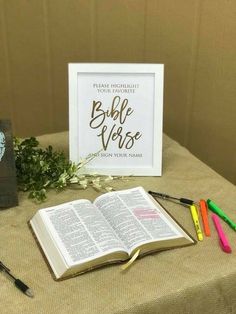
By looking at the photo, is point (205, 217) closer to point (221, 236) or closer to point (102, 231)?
point (221, 236)

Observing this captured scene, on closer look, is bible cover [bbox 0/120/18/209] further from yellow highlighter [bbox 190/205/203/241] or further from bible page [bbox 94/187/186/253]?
yellow highlighter [bbox 190/205/203/241]

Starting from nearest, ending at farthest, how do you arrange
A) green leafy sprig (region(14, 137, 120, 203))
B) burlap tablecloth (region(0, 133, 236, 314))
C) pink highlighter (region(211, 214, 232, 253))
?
burlap tablecloth (region(0, 133, 236, 314))
pink highlighter (region(211, 214, 232, 253))
green leafy sprig (region(14, 137, 120, 203))

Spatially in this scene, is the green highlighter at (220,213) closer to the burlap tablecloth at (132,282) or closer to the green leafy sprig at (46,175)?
the burlap tablecloth at (132,282)

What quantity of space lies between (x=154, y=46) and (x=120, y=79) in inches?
13.5

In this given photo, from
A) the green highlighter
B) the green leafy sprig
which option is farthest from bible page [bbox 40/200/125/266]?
the green highlighter

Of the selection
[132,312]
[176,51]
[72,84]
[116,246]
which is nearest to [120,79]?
[72,84]

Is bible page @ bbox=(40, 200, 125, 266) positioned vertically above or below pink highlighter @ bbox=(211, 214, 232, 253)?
above

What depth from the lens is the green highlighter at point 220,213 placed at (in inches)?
37.6

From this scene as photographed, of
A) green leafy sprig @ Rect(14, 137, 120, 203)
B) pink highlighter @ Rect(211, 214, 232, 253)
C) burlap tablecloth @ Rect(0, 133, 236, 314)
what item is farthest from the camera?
green leafy sprig @ Rect(14, 137, 120, 203)

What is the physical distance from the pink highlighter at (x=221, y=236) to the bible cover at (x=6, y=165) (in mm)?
413

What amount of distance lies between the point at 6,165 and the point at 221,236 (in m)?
0.45

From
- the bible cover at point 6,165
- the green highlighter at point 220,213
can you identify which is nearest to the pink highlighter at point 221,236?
the green highlighter at point 220,213

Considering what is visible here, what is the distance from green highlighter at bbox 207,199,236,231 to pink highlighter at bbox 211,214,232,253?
10mm

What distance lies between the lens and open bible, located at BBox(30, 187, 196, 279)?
83 centimetres
